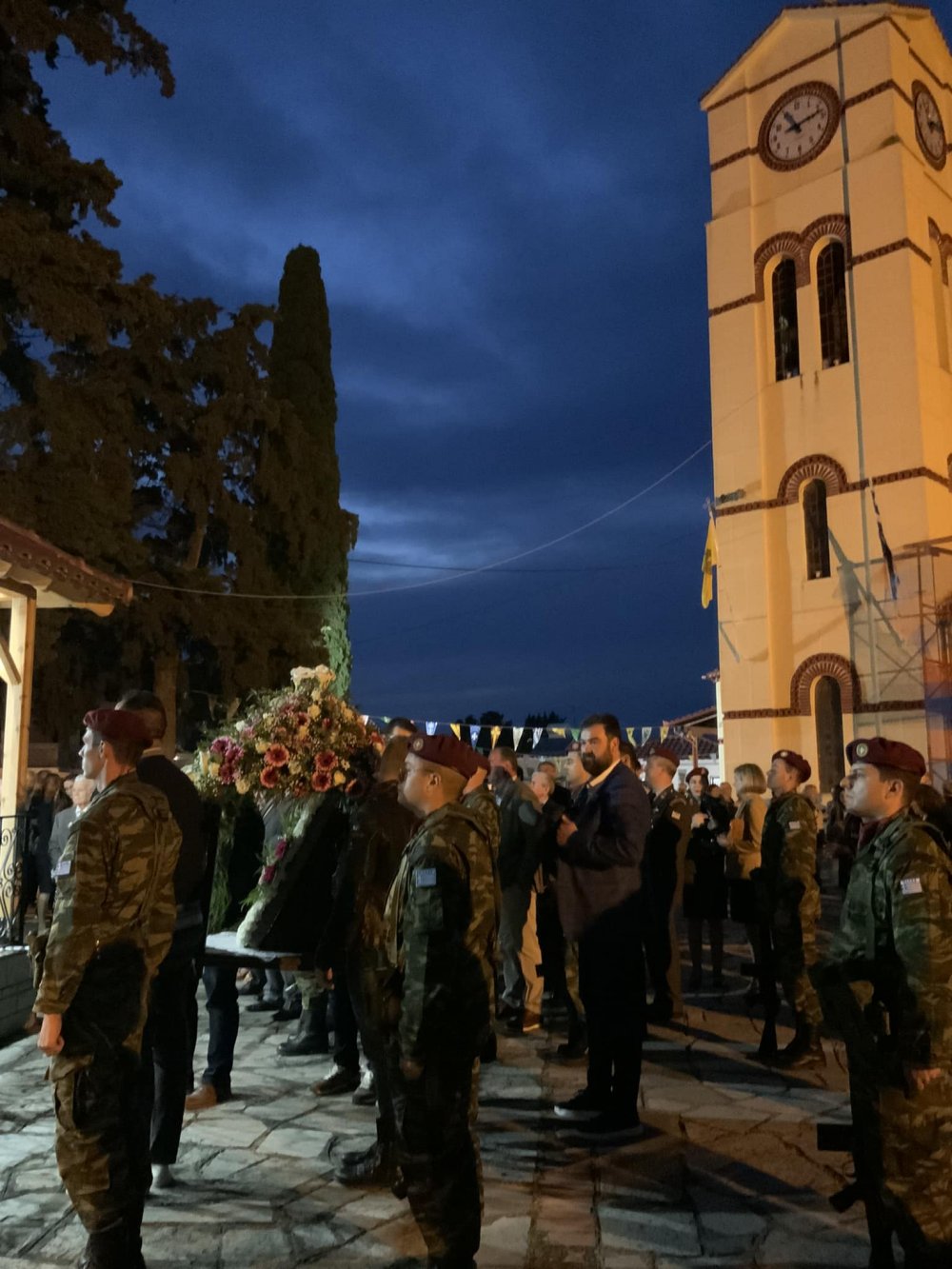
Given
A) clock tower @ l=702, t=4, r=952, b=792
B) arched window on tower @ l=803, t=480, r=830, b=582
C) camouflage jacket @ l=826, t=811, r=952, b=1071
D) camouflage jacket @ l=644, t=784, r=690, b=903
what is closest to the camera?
camouflage jacket @ l=826, t=811, r=952, b=1071

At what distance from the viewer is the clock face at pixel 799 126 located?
21.1 metres

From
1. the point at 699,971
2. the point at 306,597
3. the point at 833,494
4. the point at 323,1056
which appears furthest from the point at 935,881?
the point at 306,597

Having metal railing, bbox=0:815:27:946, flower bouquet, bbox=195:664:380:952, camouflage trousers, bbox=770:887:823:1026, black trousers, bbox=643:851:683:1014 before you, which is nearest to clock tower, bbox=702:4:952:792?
black trousers, bbox=643:851:683:1014

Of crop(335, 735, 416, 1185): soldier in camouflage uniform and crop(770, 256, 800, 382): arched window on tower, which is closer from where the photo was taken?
crop(335, 735, 416, 1185): soldier in camouflage uniform

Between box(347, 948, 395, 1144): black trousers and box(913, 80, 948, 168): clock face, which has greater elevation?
box(913, 80, 948, 168): clock face

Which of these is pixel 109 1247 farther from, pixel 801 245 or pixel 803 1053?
pixel 801 245

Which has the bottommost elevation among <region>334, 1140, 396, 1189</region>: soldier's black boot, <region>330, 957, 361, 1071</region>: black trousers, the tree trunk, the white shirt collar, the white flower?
<region>334, 1140, 396, 1189</region>: soldier's black boot

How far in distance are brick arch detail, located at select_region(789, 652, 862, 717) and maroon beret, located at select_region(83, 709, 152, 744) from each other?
57.9 ft

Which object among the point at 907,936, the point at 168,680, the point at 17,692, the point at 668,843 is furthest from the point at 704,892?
the point at 168,680

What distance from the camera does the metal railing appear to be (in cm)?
784

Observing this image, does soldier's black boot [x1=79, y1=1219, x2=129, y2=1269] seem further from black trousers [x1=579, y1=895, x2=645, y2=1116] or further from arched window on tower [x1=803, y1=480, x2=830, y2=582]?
arched window on tower [x1=803, y1=480, x2=830, y2=582]

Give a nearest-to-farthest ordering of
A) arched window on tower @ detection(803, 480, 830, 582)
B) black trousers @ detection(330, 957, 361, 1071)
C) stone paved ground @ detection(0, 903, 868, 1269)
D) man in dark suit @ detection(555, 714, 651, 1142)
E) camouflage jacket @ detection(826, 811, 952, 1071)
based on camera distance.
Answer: camouflage jacket @ detection(826, 811, 952, 1071) < stone paved ground @ detection(0, 903, 868, 1269) < man in dark suit @ detection(555, 714, 651, 1142) < black trousers @ detection(330, 957, 361, 1071) < arched window on tower @ detection(803, 480, 830, 582)

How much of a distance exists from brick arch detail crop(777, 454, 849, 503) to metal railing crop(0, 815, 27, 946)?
1666cm

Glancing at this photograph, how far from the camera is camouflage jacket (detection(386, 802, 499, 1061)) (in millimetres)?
3299
